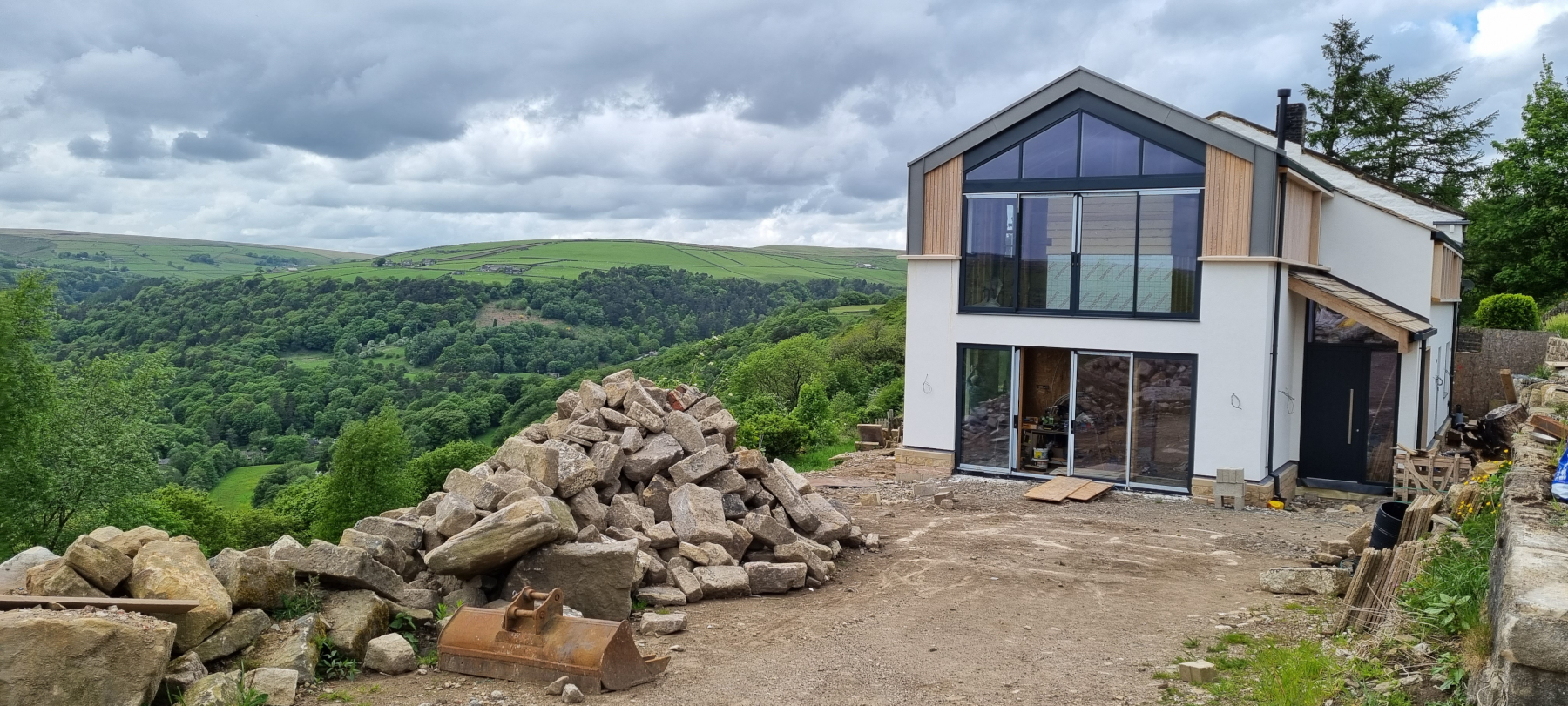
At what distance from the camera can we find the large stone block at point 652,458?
1093 cm

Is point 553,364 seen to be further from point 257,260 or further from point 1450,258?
point 257,260

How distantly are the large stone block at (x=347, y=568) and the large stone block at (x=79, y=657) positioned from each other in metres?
1.44

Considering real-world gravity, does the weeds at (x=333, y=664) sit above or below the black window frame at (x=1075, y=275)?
below

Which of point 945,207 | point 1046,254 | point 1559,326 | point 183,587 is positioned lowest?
point 183,587

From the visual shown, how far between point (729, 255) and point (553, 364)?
78.2 meters

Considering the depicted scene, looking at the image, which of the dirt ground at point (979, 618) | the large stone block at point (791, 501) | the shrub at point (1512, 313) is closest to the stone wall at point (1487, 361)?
the shrub at point (1512, 313)

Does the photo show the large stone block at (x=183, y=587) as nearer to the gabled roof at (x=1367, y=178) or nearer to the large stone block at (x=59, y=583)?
the large stone block at (x=59, y=583)

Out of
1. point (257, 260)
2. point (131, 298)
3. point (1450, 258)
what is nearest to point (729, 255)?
point (131, 298)

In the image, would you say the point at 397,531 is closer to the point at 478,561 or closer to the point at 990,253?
the point at 478,561

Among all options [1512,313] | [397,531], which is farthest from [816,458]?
[1512,313]

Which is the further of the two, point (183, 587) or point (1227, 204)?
point (1227, 204)

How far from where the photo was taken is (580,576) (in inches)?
325

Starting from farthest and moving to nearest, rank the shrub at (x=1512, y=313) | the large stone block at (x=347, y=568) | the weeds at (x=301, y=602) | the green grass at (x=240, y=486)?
1. the green grass at (x=240, y=486)
2. the shrub at (x=1512, y=313)
3. the large stone block at (x=347, y=568)
4. the weeds at (x=301, y=602)

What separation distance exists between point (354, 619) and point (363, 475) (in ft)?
73.2
